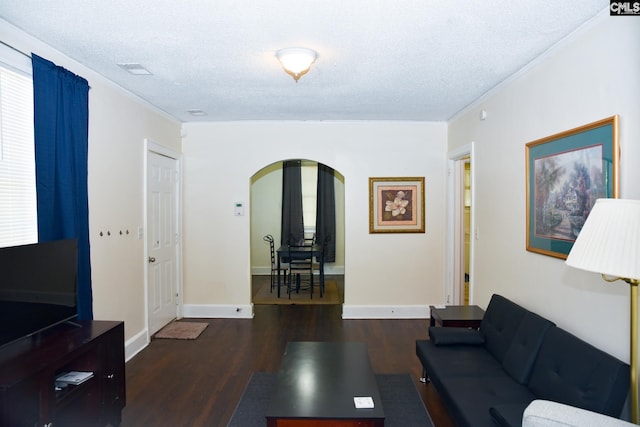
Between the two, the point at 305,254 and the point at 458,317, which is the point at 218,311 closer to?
the point at 305,254

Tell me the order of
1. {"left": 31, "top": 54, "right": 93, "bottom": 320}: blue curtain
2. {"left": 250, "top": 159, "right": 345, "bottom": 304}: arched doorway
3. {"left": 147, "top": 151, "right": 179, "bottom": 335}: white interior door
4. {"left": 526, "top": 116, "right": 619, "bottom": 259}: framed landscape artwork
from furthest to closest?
{"left": 250, "top": 159, "right": 345, "bottom": 304}: arched doorway < {"left": 147, "top": 151, "right": 179, "bottom": 335}: white interior door < {"left": 31, "top": 54, "right": 93, "bottom": 320}: blue curtain < {"left": 526, "top": 116, "right": 619, "bottom": 259}: framed landscape artwork

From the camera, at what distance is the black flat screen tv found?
1.98m

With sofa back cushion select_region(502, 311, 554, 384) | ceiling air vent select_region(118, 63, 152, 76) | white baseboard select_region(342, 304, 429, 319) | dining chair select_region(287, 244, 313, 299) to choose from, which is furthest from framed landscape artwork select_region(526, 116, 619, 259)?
dining chair select_region(287, 244, 313, 299)

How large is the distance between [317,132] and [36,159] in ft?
10.7

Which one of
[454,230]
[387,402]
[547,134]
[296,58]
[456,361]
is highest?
[296,58]

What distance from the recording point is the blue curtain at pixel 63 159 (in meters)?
2.45

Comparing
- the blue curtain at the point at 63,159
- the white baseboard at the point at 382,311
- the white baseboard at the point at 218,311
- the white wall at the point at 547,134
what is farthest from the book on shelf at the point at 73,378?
the white baseboard at the point at 382,311

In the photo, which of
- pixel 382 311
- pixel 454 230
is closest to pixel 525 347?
pixel 454 230

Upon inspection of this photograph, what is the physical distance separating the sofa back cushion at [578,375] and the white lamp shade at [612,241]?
0.67 m

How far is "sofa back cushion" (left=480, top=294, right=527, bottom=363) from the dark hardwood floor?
611 mm

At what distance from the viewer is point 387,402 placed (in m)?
2.93

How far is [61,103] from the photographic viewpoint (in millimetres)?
2650

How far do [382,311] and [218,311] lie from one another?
2203 millimetres

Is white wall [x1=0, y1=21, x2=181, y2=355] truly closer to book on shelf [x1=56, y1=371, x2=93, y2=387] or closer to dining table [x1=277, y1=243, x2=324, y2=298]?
book on shelf [x1=56, y1=371, x2=93, y2=387]
